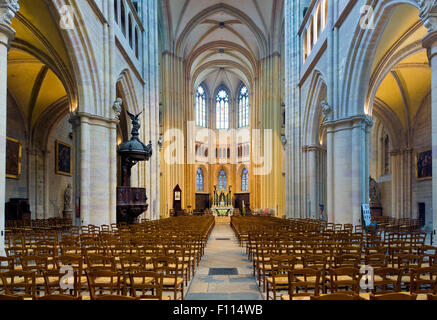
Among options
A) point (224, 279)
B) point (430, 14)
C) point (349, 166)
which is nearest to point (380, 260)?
point (224, 279)

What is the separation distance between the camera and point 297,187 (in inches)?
952

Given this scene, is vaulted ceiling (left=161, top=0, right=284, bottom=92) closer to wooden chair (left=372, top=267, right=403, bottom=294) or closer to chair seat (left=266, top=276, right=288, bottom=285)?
chair seat (left=266, top=276, right=288, bottom=285)

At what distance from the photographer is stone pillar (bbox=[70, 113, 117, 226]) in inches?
575

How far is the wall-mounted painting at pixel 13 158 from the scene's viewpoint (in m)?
21.5

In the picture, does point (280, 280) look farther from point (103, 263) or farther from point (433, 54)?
point (433, 54)

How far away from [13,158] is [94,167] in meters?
10.3

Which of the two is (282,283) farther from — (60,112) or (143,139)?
(60,112)

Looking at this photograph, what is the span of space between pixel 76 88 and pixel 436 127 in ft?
45.9

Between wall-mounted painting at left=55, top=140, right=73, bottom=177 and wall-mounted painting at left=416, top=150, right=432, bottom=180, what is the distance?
27.3 meters

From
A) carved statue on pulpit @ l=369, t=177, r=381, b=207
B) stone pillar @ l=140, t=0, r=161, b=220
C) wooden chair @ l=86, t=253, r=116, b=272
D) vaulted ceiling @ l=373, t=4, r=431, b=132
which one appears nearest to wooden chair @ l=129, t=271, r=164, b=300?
wooden chair @ l=86, t=253, r=116, b=272

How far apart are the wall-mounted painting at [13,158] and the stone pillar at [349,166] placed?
64.1 ft

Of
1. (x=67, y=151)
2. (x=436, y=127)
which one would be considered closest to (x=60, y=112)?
(x=67, y=151)

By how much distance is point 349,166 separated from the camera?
51.2 ft
